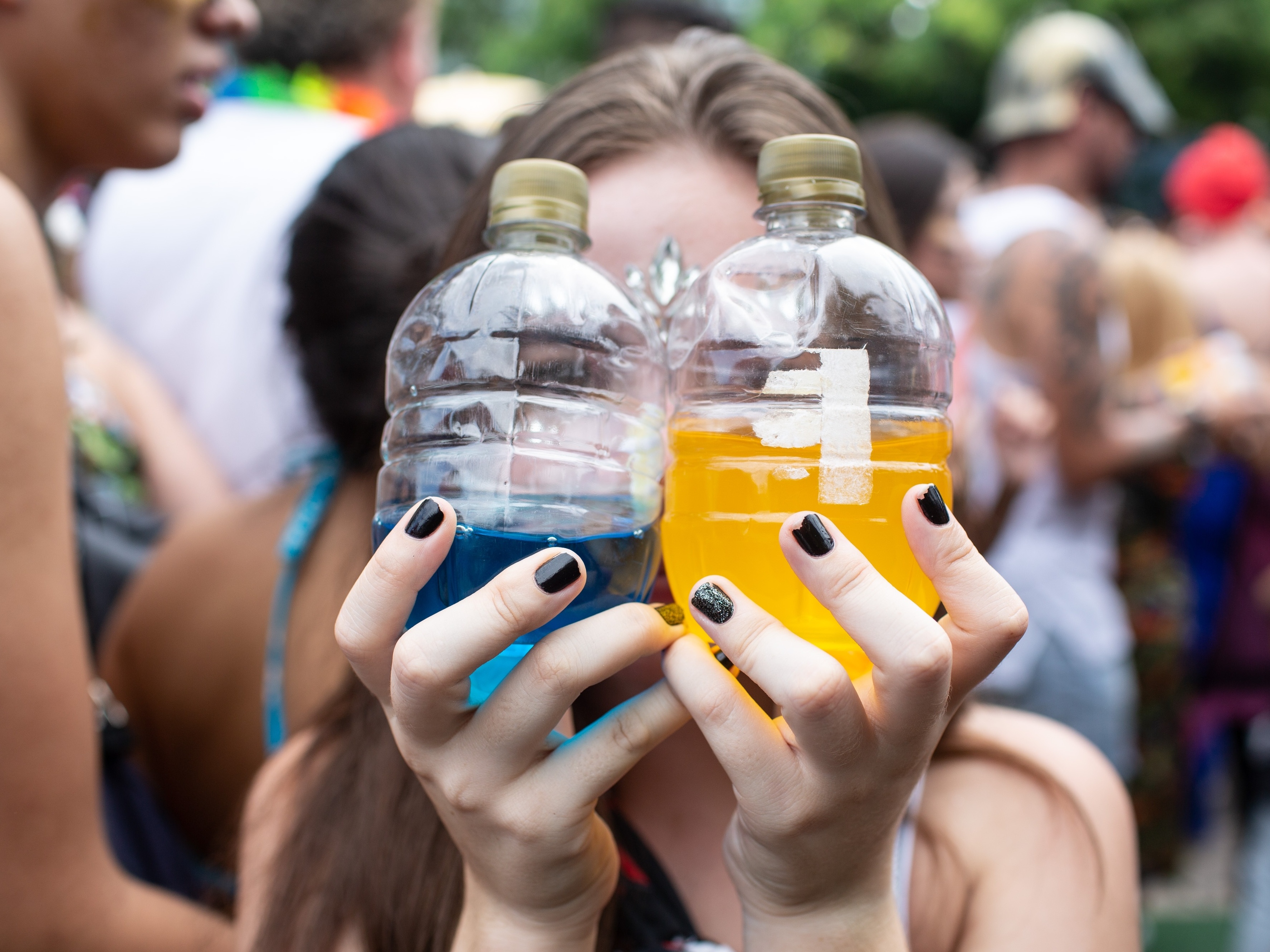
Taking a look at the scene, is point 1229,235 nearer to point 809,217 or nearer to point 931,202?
point 931,202

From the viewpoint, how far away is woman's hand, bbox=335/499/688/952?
1.06m

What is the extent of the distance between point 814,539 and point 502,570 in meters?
0.38

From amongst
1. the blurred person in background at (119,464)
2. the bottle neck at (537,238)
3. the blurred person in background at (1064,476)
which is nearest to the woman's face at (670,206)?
the bottle neck at (537,238)

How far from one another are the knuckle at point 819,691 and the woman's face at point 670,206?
29.1 inches

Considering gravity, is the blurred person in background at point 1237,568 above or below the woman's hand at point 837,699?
below

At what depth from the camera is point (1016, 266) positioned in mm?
4176

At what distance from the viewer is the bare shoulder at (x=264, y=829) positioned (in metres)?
1.75

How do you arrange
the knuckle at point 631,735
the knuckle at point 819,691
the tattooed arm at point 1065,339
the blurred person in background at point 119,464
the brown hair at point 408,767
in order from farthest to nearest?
the tattooed arm at point 1065,339
the blurred person in background at point 119,464
the brown hair at point 408,767
the knuckle at point 631,735
the knuckle at point 819,691

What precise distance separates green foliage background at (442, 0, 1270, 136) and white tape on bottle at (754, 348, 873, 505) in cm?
1637

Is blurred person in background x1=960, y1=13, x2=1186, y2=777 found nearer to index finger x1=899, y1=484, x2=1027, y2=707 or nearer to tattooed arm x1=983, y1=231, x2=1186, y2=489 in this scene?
tattooed arm x1=983, y1=231, x2=1186, y2=489

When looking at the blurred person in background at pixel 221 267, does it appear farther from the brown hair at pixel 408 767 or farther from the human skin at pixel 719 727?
the human skin at pixel 719 727

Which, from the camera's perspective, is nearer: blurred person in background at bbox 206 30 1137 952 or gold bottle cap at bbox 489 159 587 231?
gold bottle cap at bbox 489 159 587 231

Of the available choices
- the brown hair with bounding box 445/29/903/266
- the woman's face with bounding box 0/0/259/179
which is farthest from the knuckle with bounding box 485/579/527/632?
the woman's face with bounding box 0/0/259/179

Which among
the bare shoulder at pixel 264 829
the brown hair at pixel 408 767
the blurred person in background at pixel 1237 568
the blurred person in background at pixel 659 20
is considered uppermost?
the blurred person in background at pixel 659 20
